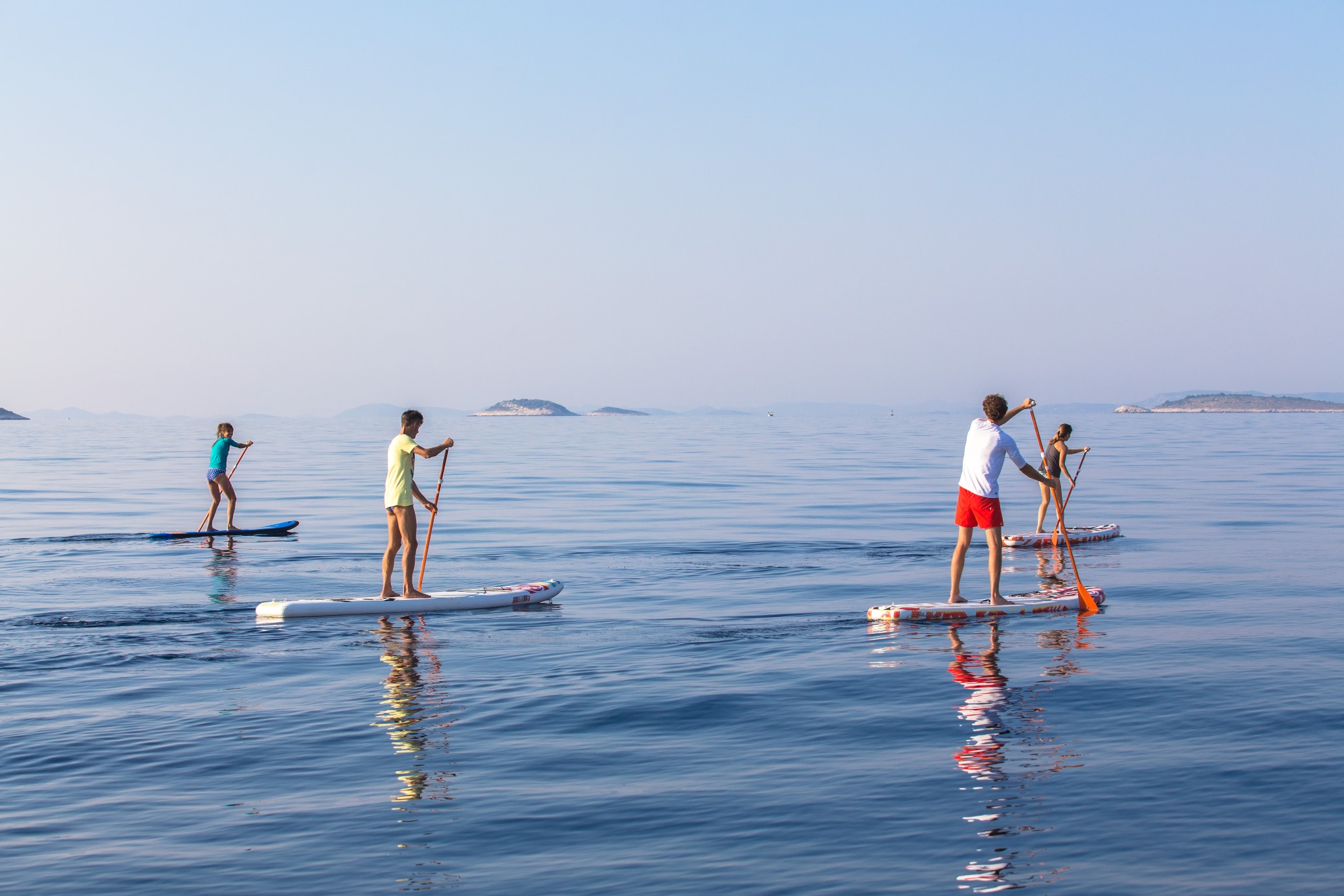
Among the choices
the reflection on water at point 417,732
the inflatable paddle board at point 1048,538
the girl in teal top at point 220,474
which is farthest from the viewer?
the girl in teal top at point 220,474

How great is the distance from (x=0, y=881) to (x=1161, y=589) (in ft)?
42.2

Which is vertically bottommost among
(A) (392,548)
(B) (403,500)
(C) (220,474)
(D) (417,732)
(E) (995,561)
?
(D) (417,732)

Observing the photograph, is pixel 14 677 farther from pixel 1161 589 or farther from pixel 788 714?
pixel 1161 589

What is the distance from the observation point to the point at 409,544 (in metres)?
13.4

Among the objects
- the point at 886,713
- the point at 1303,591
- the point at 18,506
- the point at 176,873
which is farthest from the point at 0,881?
the point at 18,506

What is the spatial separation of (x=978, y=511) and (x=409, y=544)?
6042mm

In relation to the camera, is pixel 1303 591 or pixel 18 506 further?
pixel 18 506

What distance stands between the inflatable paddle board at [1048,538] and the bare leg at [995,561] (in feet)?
22.9

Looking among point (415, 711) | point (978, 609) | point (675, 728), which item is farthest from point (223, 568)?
point (675, 728)

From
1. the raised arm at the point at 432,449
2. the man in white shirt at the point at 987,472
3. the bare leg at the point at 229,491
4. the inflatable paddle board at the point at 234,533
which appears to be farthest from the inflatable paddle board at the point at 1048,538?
the bare leg at the point at 229,491

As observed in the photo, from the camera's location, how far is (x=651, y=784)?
23.8 ft

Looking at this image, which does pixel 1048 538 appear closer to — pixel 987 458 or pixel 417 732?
pixel 987 458

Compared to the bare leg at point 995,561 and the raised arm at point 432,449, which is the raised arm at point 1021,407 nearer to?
the bare leg at point 995,561

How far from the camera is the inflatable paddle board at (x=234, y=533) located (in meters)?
21.1
